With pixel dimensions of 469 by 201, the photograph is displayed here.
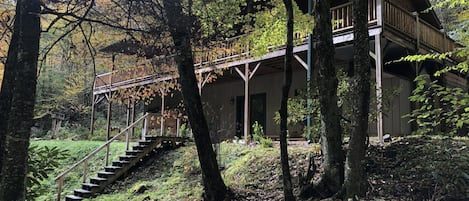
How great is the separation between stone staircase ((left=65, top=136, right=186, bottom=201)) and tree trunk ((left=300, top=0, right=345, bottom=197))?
7.72 metres

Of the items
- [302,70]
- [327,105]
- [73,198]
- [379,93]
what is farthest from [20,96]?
[302,70]

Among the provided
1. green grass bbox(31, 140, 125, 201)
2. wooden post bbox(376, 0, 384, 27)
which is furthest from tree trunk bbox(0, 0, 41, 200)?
wooden post bbox(376, 0, 384, 27)

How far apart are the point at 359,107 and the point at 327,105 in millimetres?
1680

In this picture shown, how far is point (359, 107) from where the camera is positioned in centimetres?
535

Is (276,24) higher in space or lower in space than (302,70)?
higher

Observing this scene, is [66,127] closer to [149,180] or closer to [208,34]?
[149,180]

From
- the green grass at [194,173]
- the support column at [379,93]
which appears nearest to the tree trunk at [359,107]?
the support column at [379,93]

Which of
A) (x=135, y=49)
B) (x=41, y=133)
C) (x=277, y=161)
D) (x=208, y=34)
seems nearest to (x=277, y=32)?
(x=208, y=34)

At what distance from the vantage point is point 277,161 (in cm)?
1012

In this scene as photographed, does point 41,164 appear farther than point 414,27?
No

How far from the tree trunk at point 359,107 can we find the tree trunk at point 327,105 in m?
1.32

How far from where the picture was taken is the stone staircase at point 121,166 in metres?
12.0

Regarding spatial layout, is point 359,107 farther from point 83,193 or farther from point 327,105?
point 83,193

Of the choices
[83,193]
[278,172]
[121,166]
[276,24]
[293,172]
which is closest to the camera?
[293,172]
